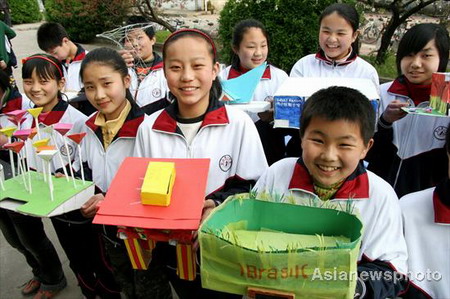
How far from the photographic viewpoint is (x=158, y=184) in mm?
1236

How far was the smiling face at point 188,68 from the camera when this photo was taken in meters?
1.55

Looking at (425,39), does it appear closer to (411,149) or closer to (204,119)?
(411,149)

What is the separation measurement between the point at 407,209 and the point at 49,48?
3345mm

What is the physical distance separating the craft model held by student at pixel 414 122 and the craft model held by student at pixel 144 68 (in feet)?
4.88

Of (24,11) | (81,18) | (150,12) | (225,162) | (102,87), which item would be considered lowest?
(225,162)

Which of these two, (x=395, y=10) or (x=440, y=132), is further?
(x=395, y=10)

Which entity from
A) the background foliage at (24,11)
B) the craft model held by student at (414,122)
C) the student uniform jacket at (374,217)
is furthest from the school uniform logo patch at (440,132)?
the background foliage at (24,11)

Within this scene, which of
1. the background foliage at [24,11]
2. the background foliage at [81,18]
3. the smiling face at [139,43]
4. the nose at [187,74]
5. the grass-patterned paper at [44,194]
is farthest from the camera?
the background foliage at [24,11]

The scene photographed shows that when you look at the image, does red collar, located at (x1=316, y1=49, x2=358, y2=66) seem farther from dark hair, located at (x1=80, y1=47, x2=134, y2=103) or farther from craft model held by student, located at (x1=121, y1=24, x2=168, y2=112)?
dark hair, located at (x1=80, y1=47, x2=134, y2=103)

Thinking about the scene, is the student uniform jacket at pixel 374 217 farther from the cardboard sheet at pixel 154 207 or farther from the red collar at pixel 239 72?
the red collar at pixel 239 72

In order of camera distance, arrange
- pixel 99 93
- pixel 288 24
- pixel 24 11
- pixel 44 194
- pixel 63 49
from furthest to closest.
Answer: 1. pixel 24 11
2. pixel 288 24
3. pixel 63 49
4. pixel 99 93
5. pixel 44 194

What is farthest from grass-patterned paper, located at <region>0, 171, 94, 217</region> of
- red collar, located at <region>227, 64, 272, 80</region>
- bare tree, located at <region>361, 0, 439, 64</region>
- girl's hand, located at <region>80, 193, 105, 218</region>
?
bare tree, located at <region>361, 0, 439, 64</region>

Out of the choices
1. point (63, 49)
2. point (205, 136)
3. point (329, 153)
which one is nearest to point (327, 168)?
point (329, 153)

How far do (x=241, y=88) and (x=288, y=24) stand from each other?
3188 millimetres
